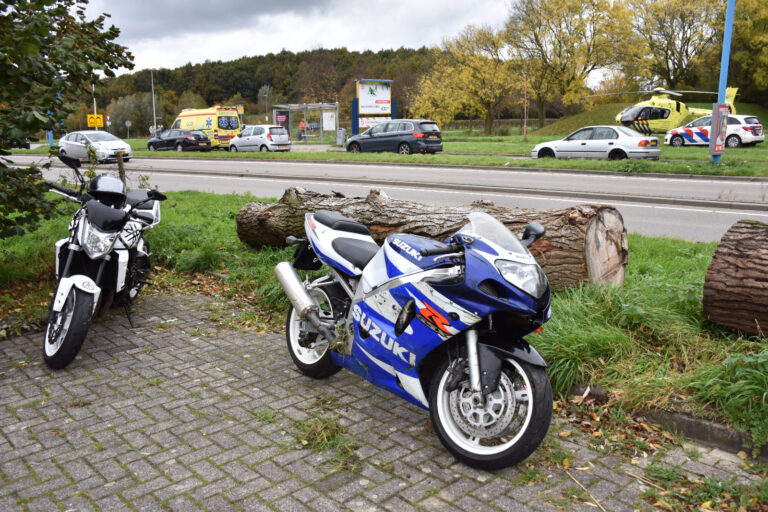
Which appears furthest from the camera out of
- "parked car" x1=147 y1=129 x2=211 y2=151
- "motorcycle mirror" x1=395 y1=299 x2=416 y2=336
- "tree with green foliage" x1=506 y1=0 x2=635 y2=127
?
"tree with green foliage" x1=506 y1=0 x2=635 y2=127

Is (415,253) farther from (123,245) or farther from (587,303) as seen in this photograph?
(123,245)

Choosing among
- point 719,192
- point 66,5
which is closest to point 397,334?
point 66,5

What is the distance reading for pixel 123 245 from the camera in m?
5.25

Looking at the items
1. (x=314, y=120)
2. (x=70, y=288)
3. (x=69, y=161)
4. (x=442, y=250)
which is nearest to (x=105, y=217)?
(x=70, y=288)

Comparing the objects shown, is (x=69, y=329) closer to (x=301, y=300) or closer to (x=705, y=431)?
(x=301, y=300)

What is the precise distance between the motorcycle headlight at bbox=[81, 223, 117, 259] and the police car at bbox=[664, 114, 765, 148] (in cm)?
2948

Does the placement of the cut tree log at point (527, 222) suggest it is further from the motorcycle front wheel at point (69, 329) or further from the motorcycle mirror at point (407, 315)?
the motorcycle front wheel at point (69, 329)

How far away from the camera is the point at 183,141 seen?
115 feet

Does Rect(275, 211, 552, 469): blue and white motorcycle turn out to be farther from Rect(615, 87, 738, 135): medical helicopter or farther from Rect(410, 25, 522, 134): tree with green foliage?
Rect(410, 25, 522, 134): tree with green foliage

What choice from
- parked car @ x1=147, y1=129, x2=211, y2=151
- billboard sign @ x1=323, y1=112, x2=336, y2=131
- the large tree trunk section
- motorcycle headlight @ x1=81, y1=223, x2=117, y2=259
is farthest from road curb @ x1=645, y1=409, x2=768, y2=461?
billboard sign @ x1=323, y1=112, x2=336, y2=131

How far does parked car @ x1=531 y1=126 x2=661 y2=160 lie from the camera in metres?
20.6

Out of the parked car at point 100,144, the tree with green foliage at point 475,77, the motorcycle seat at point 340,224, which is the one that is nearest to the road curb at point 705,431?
the motorcycle seat at point 340,224

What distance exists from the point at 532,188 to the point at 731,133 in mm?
19036

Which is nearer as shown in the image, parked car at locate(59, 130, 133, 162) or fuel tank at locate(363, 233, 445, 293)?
fuel tank at locate(363, 233, 445, 293)
